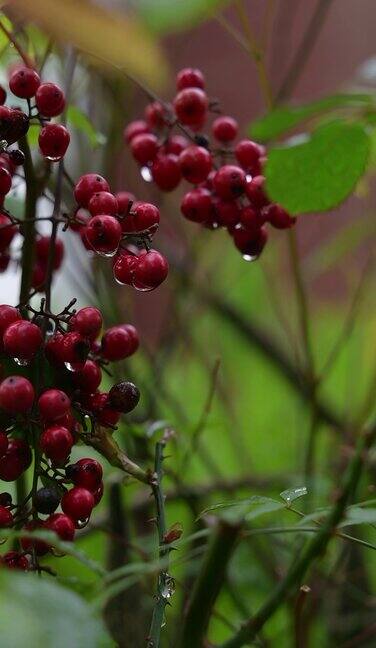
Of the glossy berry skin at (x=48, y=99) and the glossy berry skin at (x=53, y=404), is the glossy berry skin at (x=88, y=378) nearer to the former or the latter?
the glossy berry skin at (x=53, y=404)

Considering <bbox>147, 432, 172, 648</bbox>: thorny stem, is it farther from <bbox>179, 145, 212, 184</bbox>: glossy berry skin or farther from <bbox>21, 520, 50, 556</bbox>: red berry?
<bbox>179, 145, 212, 184</bbox>: glossy berry skin

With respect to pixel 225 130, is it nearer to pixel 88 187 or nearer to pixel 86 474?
pixel 88 187

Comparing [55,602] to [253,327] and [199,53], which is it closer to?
[253,327]

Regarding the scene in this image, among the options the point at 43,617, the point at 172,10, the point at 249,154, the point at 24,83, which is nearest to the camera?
the point at 43,617

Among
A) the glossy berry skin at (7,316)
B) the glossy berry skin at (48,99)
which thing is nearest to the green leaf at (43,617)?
the glossy berry skin at (7,316)

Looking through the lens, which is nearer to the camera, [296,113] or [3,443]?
[3,443]

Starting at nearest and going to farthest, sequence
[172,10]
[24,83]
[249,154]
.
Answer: [24,83]
[249,154]
[172,10]

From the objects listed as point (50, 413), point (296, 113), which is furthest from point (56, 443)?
point (296, 113)
